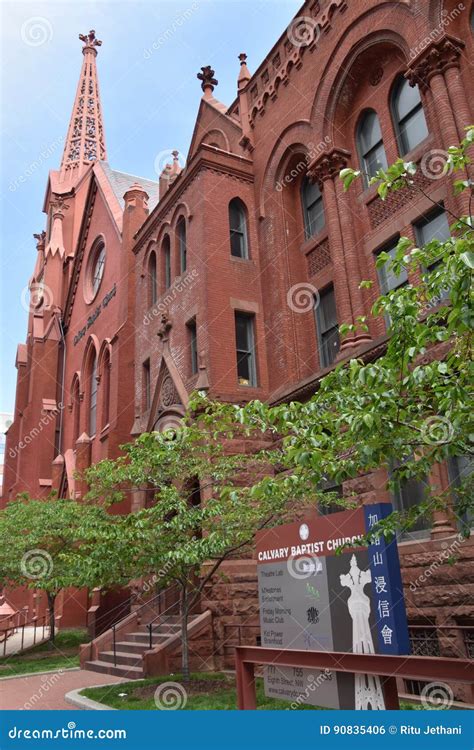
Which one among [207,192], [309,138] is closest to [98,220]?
[207,192]

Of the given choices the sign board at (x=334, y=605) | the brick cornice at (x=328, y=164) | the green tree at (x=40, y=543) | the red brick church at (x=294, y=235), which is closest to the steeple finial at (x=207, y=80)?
the red brick church at (x=294, y=235)

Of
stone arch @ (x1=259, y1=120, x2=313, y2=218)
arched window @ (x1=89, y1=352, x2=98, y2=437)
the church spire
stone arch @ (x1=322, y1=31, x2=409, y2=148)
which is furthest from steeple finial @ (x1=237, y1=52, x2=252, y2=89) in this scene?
the church spire

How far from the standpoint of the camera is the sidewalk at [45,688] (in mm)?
10687

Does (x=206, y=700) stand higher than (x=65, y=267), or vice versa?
(x=65, y=267)

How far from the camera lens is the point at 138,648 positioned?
14859 millimetres

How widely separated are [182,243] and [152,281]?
2.62m

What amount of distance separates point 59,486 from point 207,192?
19.8m

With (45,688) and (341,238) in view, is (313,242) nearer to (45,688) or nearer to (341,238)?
(341,238)

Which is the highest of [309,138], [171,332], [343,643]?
[309,138]

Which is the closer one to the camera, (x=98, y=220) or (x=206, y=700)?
(x=206, y=700)

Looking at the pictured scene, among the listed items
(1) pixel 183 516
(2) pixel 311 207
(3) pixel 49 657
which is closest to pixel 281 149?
(2) pixel 311 207

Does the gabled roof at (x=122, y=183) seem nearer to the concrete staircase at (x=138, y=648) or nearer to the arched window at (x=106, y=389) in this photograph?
the arched window at (x=106, y=389)

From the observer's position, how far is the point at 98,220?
33500mm

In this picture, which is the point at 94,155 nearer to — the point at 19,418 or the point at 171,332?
the point at 19,418
